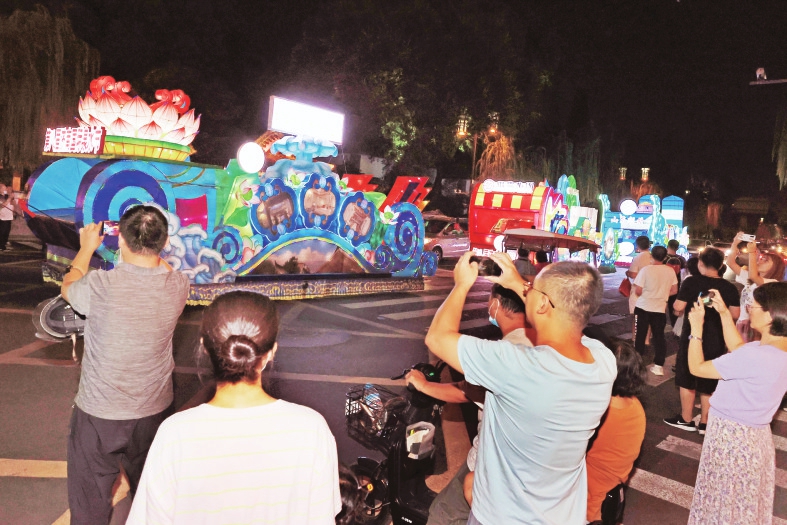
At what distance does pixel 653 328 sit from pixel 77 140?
425 inches

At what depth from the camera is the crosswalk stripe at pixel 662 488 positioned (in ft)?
15.6

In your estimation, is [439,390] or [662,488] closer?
[439,390]

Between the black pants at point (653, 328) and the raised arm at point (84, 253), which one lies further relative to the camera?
the black pants at point (653, 328)

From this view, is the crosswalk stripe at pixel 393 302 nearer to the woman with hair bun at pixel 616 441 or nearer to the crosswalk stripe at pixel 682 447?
the crosswalk stripe at pixel 682 447

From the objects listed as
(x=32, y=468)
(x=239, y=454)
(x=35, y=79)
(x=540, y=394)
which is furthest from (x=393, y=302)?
(x=35, y=79)

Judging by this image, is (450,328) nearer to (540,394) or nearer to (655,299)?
(540,394)

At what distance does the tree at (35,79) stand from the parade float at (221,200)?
10.3 m

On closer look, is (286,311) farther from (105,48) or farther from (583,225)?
(105,48)

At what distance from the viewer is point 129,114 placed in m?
10.9

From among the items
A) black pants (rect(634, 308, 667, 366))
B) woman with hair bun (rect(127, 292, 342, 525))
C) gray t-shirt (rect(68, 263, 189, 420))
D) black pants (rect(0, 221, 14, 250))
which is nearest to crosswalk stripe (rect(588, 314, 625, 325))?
black pants (rect(634, 308, 667, 366))

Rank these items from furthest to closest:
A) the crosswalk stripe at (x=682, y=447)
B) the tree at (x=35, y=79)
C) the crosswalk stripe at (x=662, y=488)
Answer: the tree at (x=35, y=79)
the crosswalk stripe at (x=682, y=447)
the crosswalk stripe at (x=662, y=488)

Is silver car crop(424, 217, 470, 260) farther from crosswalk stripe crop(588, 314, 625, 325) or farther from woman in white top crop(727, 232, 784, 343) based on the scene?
woman in white top crop(727, 232, 784, 343)

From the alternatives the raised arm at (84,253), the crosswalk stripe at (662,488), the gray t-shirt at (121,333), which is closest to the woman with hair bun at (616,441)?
the crosswalk stripe at (662,488)

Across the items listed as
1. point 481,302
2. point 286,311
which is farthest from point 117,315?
point 481,302
